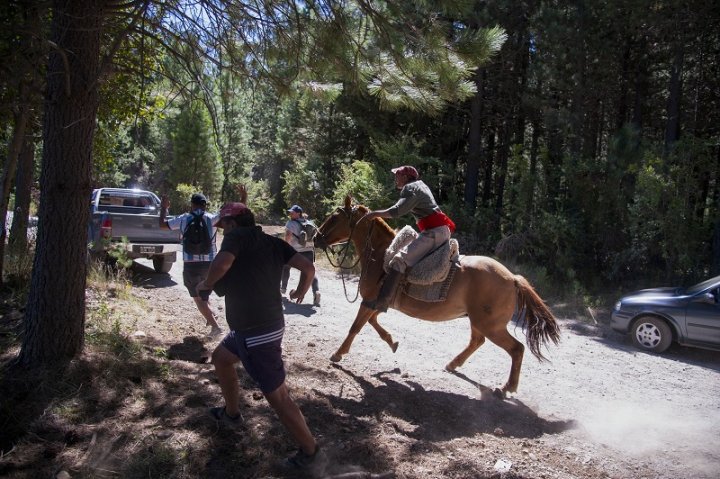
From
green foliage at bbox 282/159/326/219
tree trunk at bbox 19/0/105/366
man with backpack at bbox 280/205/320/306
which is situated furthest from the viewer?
green foliage at bbox 282/159/326/219

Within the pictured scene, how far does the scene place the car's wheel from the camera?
877cm

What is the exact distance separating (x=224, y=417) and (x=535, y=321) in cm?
386

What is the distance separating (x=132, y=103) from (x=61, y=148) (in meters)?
4.37

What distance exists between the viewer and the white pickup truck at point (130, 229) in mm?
11336

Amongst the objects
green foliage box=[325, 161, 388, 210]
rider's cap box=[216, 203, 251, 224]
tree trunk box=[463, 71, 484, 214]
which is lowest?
rider's cap box=[216, 203, 251, 224]

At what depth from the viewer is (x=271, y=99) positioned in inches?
312

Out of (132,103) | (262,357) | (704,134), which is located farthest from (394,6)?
(704,134)

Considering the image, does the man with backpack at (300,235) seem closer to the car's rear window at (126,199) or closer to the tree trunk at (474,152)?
the car's rear window at (126,199)

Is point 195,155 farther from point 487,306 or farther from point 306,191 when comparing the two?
point 487,306

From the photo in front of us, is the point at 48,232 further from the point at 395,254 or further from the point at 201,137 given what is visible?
the point at 201,137

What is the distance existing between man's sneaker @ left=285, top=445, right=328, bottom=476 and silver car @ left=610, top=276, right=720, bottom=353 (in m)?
7.16

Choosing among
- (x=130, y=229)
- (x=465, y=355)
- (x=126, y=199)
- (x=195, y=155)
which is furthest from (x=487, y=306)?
(x=195, y=155)

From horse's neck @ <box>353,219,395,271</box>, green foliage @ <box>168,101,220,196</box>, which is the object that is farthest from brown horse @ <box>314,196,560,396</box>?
green foliage @ <box>168,101,220,196</box>

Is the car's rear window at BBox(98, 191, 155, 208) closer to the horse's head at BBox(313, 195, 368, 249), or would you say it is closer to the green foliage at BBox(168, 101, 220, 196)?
the horse's head at BBox(313, 195, 368, 249)
